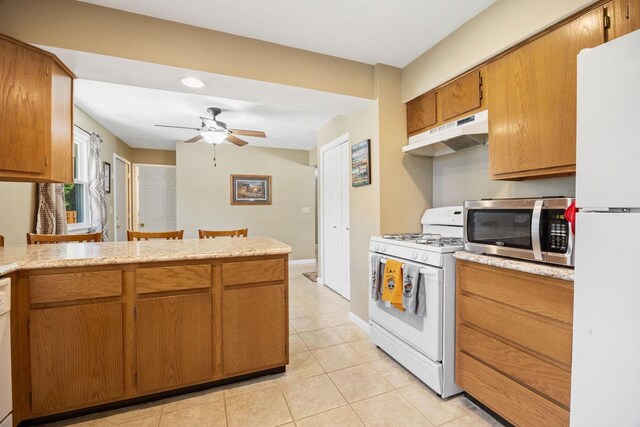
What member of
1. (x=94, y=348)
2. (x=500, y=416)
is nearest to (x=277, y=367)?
(x=94, y=348)

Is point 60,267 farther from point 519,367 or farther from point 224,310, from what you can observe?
point 519,367

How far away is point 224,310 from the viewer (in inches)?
72.6

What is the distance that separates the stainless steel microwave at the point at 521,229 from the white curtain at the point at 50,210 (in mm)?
3604

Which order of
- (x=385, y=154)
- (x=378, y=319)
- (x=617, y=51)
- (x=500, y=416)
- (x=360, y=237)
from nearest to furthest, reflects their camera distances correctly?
1. (x=617, y=51)
2. (x=500, y=416)
3. (x=378, y=319)
4. (x=385, y=154)
5. (x=360, y=237)

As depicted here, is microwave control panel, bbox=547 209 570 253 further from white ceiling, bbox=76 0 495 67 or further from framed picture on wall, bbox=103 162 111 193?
framed picture on wall, bbox=103 162 111 193

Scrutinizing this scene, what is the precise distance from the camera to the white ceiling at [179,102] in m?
2.08

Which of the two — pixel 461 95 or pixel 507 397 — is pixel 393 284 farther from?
pixel 461 95

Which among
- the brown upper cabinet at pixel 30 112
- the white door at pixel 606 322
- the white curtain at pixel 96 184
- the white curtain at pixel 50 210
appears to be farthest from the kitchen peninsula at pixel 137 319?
the white curtain at pixel 96 184

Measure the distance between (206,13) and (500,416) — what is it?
9.94 ft

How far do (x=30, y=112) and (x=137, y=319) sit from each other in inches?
57.5

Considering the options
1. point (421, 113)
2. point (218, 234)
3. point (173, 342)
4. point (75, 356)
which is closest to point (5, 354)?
point (75, 356)

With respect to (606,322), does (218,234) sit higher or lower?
higher

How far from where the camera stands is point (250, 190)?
5.64 metres

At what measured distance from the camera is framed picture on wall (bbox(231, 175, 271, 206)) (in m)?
5.55
